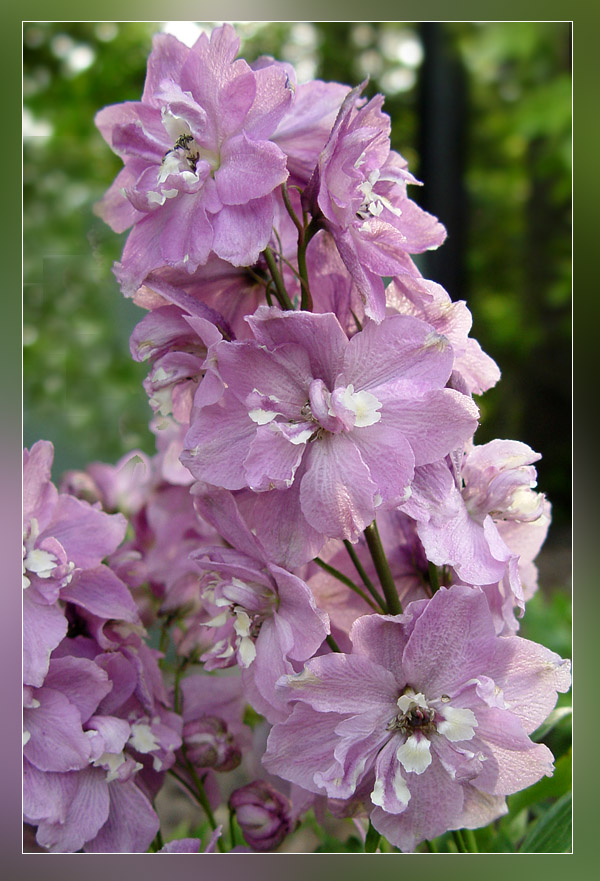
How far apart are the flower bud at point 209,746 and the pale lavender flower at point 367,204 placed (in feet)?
0.83

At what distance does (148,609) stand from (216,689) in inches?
2.5

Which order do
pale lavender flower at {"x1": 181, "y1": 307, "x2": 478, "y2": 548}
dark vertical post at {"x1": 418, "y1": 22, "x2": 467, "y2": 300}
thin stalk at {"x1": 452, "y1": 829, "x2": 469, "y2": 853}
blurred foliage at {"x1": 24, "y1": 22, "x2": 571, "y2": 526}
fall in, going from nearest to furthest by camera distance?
1. pale lavender flower at {"x1": 181, "y1": 307, "x2": 478, "y2": 548}
2. thin stalk at {"x1": 452, "y1": 829, "x2": 469, "y2": 853}
3. blurred foliage at {"x1": 24, "y1": 22, "x2": 571, "y2": 526}
4. dark vertical post at {"x1": 418, "y1": 22, "x2": 467, "y2": 300}

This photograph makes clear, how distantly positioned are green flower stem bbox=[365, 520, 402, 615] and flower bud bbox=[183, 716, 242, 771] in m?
0.14

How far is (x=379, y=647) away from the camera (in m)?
0.38

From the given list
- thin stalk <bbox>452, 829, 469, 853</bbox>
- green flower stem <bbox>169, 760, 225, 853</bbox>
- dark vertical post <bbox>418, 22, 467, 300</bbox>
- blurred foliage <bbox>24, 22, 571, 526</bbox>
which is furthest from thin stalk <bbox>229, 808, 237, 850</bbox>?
dark vertical post <bbox>418, 22, 467, 300</bbox>

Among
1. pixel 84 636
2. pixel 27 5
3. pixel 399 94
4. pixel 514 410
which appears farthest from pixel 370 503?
pixel 399 94

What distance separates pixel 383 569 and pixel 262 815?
0.15 metres

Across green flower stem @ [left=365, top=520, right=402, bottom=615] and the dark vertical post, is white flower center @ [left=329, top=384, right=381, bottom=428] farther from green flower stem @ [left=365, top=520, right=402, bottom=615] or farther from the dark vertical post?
the dark vertical post

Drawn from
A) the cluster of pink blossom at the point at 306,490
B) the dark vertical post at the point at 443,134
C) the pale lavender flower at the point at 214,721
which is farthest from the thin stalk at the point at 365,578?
the dark vertical post at the point at 443,134

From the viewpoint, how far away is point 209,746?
473mm

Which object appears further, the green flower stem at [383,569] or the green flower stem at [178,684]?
the green flower stem at [178,684]

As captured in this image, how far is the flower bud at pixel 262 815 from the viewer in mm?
447

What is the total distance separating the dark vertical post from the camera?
1.04 meters

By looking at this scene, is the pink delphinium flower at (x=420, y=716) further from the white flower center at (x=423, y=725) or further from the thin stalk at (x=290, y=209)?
the thin stalk at (x=290, y=209)
